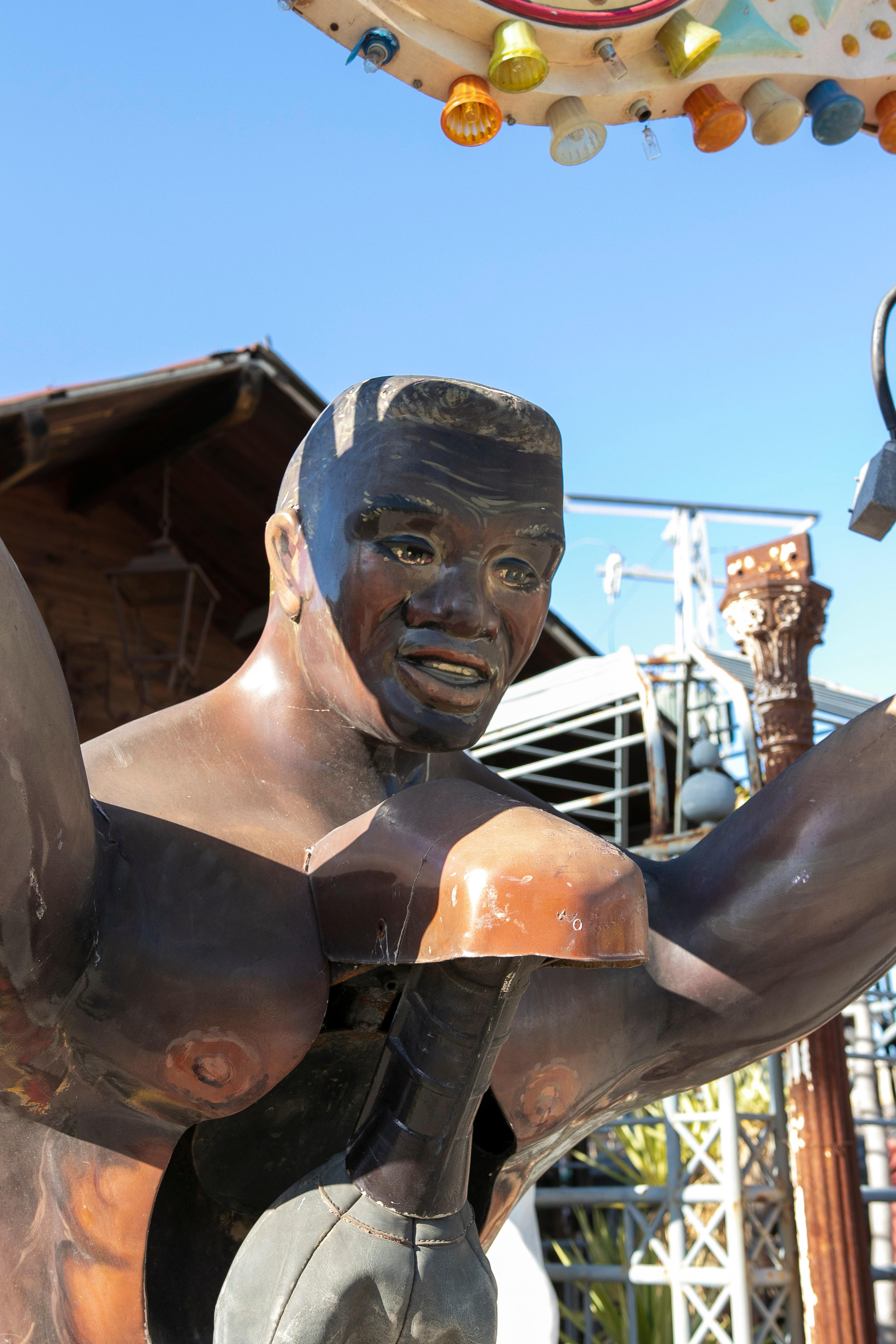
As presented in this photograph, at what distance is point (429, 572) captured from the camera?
4.13 ft

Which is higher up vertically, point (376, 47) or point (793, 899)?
point (376, 47)

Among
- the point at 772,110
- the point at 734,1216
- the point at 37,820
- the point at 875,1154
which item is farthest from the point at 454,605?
the point at 875,1154

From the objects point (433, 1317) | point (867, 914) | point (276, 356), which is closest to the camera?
point (433, 1317)

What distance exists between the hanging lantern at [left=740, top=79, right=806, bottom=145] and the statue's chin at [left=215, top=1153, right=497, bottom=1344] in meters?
1.20

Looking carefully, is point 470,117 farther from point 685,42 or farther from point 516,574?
point 516,574

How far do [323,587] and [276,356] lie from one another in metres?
4.44

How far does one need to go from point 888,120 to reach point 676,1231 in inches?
189

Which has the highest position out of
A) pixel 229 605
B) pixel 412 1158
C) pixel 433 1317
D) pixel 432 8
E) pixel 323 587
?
pixel 229 605

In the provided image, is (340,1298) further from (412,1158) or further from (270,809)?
(270,809)

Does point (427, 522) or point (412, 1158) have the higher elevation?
point (427, 522)

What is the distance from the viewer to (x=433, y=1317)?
1.12m

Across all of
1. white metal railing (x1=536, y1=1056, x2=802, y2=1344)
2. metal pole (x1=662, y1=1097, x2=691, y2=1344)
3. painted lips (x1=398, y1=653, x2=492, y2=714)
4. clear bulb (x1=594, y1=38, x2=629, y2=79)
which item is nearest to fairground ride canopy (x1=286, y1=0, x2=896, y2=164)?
clear bulb (x1=594, y1=38, x2=629, y2=79)

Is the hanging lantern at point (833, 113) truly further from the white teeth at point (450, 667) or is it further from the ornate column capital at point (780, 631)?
the ornate column capital at point (780, 631)

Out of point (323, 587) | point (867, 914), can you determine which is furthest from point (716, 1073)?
point (323, 587)
